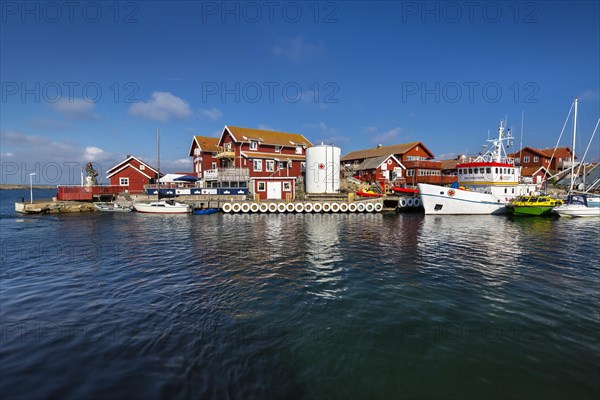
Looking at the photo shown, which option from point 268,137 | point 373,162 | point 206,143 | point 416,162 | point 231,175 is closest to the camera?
point 231,175

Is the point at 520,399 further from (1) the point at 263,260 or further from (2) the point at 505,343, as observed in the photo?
(1) the point at 263,260

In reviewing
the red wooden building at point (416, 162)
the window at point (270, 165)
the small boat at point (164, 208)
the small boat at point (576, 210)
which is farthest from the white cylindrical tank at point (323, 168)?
the small boat at point (576, 210)

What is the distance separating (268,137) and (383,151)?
88.1ft

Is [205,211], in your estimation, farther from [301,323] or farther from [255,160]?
[301,323]

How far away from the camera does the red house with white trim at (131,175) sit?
49969mm

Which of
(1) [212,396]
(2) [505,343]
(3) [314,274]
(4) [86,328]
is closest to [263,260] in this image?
(3) [314,274]

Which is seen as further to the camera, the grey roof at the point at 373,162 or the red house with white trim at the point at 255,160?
the grey roof at the point at 373,162

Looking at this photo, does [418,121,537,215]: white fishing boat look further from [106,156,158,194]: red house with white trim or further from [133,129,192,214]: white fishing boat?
[106,156,158,194]: red house with white trim

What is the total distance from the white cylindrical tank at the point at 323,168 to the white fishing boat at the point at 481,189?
14187 mm

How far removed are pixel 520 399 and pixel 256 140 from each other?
4860 centimetres

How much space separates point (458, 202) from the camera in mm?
37938

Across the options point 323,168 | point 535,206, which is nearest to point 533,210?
point 535,206

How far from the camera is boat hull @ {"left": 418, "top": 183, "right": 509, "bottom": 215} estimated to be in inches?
1491

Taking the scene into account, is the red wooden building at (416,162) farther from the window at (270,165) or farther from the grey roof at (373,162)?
the window at (270,165)
